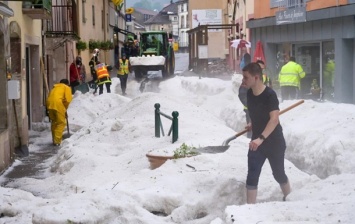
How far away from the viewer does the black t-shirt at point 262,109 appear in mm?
8039

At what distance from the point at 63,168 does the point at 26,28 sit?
17.3 feet

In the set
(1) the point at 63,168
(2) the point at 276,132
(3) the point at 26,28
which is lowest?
(1) the point at 63,168

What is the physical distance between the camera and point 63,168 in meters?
12.4

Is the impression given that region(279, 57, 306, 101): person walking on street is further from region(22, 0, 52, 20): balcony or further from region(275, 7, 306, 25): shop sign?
region(22, 0, 52, 20): balcony

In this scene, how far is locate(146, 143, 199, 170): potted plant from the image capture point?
10280mm

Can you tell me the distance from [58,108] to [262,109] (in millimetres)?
8772

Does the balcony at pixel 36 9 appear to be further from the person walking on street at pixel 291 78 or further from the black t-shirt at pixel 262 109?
the black t-shirt at pixel 262 109

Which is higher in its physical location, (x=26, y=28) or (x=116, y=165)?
(x=26, y=28)

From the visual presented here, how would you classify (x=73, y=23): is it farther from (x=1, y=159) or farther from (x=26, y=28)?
(x=1, y=159)

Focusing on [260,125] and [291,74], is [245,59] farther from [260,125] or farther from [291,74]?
[260,125]

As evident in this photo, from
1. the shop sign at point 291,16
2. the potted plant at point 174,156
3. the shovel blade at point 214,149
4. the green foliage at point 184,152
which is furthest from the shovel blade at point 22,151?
the shop sign at point 291,16

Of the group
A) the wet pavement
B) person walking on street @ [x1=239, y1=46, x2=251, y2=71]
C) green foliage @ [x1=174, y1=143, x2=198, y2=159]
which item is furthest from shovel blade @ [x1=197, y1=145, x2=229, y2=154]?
person walking on street @ [x1=239, y1=46, x2=251, y2=71]

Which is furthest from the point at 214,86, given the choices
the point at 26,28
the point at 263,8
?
the point at 26,28

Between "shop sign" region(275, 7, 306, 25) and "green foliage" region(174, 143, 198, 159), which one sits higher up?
"shop sign" region(275, 7, 306, 25)
